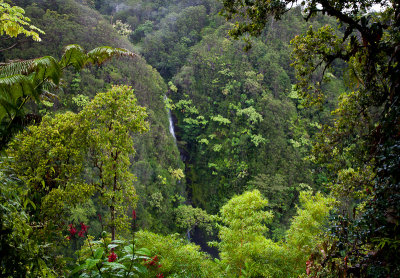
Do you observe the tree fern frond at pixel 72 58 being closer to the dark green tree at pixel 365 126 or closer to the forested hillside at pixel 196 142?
the forested hillside at pixel 196 142

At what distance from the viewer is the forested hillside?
1.98m

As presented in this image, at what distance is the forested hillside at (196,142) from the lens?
6.50 ft

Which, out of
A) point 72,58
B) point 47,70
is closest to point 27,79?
point 47,70

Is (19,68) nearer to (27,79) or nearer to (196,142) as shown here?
(27,79)

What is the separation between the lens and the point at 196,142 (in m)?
18.4

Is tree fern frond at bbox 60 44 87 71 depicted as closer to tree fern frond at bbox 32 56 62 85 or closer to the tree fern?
the tree fern

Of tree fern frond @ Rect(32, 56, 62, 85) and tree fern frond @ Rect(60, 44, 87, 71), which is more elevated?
tree fern frond @ Rect(60, 44, 87, 71)

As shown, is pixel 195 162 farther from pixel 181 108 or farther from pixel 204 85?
pixel 204 85

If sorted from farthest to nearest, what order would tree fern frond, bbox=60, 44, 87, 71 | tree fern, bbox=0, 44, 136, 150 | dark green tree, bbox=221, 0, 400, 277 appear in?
tree fern frond, bbox=60, 44, 87, 71 < tree fern, bbox=0, 44, 136, 150 < dark green tree, bbox=221, 0, 400, 277

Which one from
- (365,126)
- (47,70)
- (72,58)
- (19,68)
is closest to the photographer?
(47,70)

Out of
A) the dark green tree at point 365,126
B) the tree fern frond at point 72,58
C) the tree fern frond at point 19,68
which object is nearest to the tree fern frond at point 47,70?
the tree fern frond at point 19,68

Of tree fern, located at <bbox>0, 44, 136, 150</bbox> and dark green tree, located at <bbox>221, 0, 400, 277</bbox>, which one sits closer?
dark green tree, located at <bbox>221, 0, 400, 277</bbox>

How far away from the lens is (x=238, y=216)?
24.9 feet

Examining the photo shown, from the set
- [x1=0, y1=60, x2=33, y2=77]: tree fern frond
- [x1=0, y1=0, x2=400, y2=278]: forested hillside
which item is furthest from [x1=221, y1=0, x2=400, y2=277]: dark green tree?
[x1=0, y1=60, x2=33, y2=77]: tree fern frond
